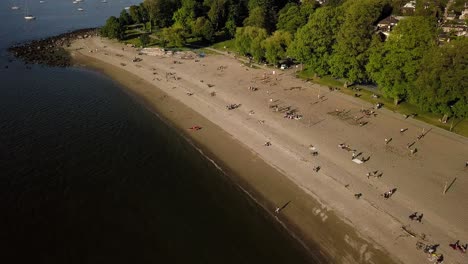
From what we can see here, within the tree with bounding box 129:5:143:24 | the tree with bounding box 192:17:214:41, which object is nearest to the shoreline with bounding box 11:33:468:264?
the tree with bounding box 192:17:214:41

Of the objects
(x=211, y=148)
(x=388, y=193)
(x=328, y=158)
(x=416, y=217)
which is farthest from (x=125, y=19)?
(x=416, y=217)

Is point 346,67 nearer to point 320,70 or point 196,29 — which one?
point 320,70

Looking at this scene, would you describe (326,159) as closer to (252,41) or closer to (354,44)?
(354,44)

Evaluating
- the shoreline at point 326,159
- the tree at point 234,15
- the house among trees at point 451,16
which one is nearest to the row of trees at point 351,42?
the tree at point 234,15

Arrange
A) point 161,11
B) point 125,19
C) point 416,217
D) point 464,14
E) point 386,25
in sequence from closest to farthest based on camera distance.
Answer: point 416,217 → point 386,25 → point 464,14 → point 161,11 → point 125,19

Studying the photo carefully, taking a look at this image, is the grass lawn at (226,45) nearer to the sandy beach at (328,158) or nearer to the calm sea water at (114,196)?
the sandy beach at (328,158)

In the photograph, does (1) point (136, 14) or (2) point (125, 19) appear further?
(2) point (125, 19)

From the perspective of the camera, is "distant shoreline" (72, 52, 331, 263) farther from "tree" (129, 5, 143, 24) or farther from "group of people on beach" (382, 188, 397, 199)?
"tree" (129, 5, 143, 24)
